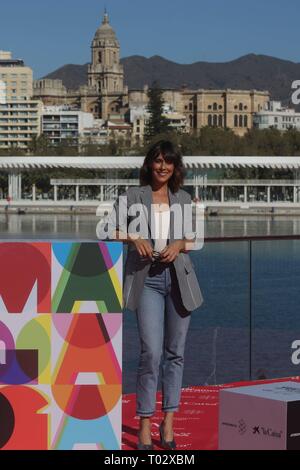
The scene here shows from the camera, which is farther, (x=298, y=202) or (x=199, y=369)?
(x=298, y=202)

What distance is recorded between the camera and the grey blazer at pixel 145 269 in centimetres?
379

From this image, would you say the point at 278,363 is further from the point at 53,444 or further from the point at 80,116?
the point at 80,116

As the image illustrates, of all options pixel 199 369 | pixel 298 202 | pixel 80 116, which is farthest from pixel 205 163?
pixel 199 369

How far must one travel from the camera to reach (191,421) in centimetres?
441

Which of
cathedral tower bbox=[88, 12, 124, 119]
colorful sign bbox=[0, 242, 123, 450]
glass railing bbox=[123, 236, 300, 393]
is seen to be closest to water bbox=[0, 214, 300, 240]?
glass railing bbox=[123, 236, 300, 393]

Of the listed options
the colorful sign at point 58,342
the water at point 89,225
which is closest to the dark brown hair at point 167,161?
the colorful sign at point 58,342

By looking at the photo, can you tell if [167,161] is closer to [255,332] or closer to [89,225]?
[255,332]

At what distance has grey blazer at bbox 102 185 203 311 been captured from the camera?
3795 mm

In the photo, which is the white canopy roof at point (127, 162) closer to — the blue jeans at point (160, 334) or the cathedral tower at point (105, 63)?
the blue jeans at point (160, 334)

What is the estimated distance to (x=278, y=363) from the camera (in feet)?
24.1

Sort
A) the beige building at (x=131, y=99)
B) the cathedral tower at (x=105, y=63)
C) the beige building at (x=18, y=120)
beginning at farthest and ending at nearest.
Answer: the cathedral tower at (x=105, y=63), the beige building at (x=131, y=99), the beige building at (x=18, y=120)

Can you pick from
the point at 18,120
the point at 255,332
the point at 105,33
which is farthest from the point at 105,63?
the point at 255,332

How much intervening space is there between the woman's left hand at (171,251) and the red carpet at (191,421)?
0.64m
